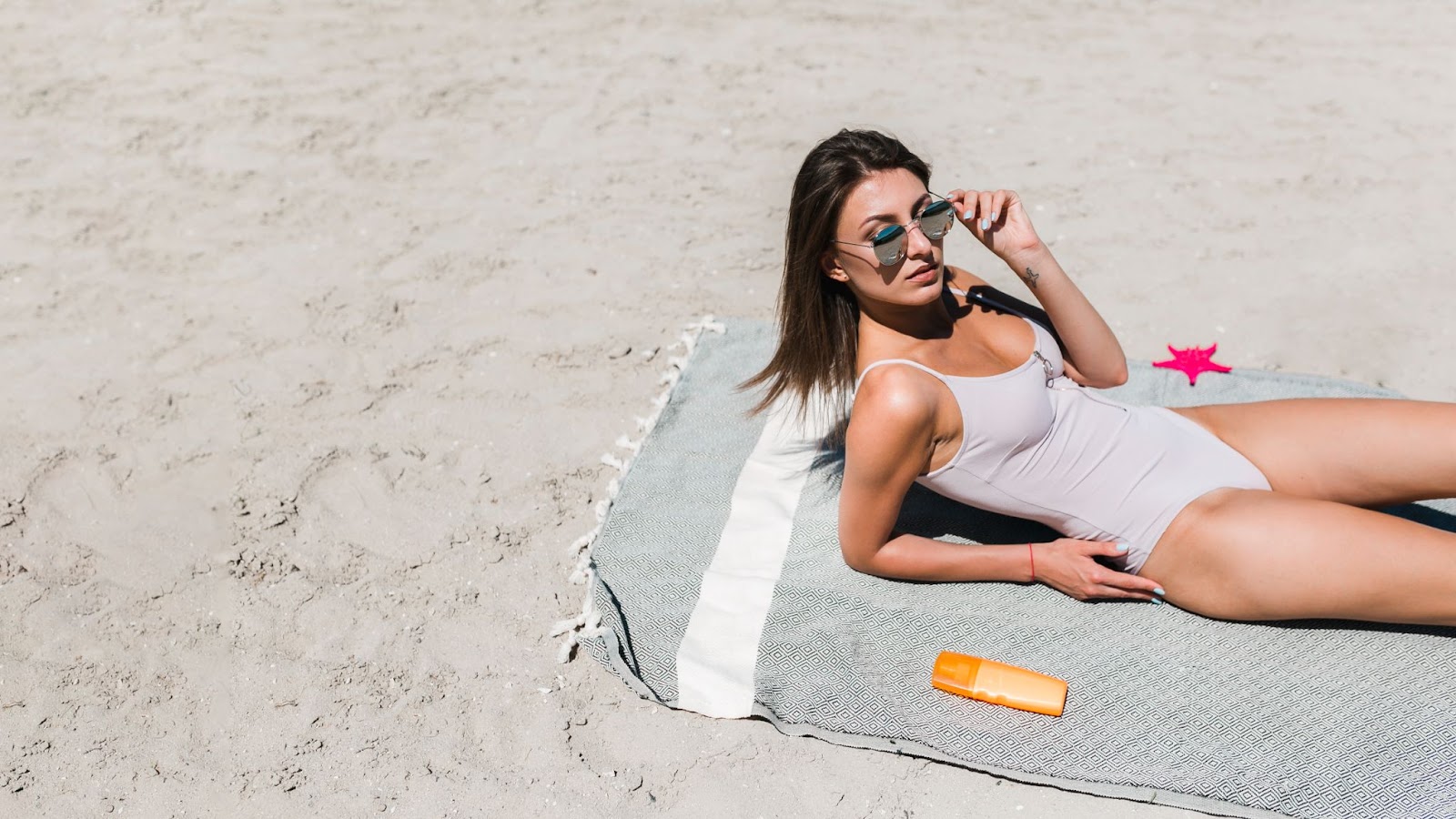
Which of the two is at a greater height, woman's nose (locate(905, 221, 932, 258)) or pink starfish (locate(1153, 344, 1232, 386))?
woman's nose (locate(905, 221, 932, 258))

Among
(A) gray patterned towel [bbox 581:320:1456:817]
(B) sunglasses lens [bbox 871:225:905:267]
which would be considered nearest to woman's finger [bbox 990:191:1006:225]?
(B) sunglasses lens [bbox 871:225:905:267]

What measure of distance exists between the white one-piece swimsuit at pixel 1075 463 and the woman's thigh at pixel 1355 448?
3.5 inches

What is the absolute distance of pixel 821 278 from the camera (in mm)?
2846

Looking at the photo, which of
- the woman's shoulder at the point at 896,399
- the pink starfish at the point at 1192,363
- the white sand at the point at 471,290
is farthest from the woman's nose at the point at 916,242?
the pink starfish at the point at 1192,363

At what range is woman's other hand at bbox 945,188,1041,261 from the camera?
3.00 meters

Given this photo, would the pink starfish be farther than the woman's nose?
Yes

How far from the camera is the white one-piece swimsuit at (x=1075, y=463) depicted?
2771 mm

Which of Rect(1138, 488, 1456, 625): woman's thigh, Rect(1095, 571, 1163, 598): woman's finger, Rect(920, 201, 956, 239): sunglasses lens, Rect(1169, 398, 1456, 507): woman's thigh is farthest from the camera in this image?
Rect(1095, 571, 1163, 598): woman's finger

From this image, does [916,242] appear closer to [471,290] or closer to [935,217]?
[935,217]

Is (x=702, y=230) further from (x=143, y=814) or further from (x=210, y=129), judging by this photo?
(x=143, y=814)

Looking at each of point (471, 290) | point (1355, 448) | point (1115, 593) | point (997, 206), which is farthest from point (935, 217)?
point (471, 290)

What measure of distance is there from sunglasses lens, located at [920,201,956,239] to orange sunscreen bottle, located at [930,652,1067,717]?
1.13m

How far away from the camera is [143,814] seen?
2.75 m

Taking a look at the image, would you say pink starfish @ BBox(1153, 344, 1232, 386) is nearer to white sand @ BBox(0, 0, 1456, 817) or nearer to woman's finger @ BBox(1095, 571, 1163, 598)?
white sand @ BBox(0, 0, 1456, 817)
